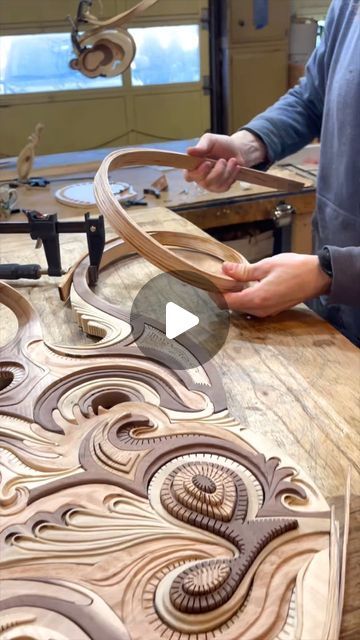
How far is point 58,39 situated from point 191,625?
474cm

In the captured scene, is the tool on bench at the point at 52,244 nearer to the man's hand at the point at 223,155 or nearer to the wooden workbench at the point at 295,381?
the wooden workbench at the point at 295,381

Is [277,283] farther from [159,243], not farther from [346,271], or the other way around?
[159,243]

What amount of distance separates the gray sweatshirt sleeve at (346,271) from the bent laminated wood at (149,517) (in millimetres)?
317

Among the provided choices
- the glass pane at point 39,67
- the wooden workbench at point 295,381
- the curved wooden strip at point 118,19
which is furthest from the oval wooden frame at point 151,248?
the glass pane at point 39,67

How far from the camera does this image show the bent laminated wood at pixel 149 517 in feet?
2.16

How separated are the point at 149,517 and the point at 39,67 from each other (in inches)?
182

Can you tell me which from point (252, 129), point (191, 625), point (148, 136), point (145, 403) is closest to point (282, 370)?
point (145, 403)

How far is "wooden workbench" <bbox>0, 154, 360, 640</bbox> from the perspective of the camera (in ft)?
2.96

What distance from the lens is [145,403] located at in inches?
40.0

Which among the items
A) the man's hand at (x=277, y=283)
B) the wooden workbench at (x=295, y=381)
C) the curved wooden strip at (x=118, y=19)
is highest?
the curved wooden strip at (x=118, y=19)

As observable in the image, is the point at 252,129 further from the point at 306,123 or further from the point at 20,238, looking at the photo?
the point at 20,238
